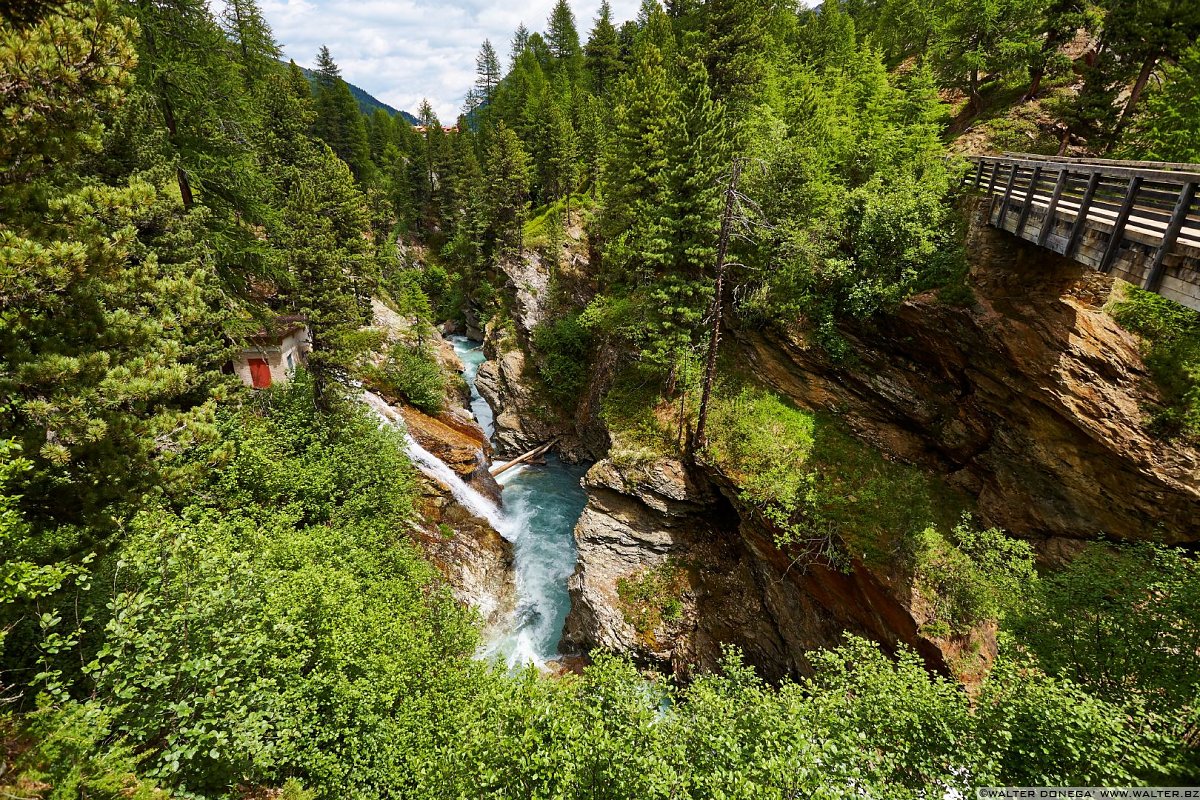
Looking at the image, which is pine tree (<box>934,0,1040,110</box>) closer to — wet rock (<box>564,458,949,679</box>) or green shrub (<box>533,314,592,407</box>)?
wet rock (<box>564,458,949,679</box>)

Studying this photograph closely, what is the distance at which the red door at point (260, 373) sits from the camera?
23031mm

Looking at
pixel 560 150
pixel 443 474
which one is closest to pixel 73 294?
pixel 443 474

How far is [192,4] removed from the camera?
1364 cm

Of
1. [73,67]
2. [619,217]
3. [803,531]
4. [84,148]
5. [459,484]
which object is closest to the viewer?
[73,67]

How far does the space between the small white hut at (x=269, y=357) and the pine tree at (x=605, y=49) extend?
41.4 m

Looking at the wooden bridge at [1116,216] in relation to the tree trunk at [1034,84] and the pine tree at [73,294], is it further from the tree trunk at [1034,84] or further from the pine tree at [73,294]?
the pine tree at [73,294]

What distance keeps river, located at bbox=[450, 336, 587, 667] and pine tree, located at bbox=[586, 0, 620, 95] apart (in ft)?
139

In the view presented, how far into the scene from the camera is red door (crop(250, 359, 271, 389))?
75.6 ft

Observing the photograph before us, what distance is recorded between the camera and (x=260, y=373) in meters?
23.2

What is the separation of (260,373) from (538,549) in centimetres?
1714

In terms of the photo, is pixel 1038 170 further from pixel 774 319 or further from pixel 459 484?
pixel 459 484

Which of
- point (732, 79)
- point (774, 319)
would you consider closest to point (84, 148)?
point (774, 319)

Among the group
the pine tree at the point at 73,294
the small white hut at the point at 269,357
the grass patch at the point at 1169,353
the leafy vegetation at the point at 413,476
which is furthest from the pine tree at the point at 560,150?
the grass patch at the point at 1169,353

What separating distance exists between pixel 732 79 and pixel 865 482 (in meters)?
24.5
